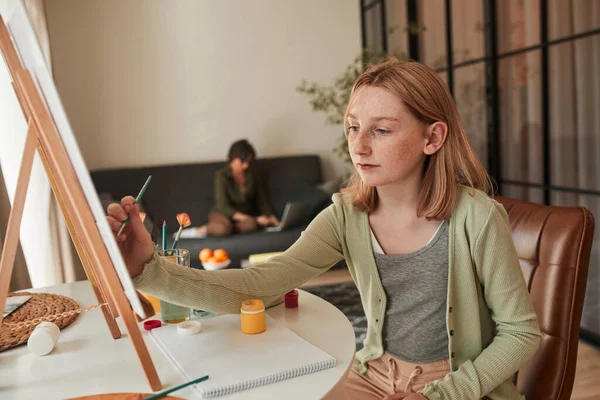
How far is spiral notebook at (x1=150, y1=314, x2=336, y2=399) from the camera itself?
2.93 feet

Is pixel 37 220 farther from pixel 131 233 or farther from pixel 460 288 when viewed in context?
pixel 460 288

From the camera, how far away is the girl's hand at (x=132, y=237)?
38.2 inches

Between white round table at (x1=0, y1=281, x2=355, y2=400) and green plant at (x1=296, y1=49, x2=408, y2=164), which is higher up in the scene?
green plant at (x1=296, y1=49, x2=408, y2=164)

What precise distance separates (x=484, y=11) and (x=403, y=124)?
8.57 ft

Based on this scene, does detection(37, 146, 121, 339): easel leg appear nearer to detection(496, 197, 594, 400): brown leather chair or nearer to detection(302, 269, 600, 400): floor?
detection(496, 197, 594, 400): brown leather chair

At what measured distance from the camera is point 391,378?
3.93ft

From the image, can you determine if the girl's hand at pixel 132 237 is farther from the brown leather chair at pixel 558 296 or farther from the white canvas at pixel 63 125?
the brown leather chair at pixel 558 296

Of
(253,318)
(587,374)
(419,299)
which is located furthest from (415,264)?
(587,374)

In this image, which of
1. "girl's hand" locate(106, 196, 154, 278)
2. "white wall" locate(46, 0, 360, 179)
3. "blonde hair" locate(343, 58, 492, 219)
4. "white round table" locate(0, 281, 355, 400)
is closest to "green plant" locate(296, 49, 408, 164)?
"white wall" locate(46, 0, 360, 179)


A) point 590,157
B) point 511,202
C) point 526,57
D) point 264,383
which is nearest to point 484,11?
point 526,57

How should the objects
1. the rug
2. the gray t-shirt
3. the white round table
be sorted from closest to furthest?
the white round table
the gray t-shirt
the rug

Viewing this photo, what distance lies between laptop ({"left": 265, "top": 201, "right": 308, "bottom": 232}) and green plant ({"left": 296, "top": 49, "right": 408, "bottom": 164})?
75 centimetres

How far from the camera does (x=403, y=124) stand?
1170mm

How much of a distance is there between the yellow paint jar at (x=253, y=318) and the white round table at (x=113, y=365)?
0.26ft
